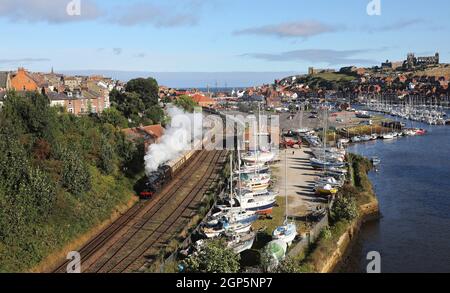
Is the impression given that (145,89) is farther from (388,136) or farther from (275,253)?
(275,253)

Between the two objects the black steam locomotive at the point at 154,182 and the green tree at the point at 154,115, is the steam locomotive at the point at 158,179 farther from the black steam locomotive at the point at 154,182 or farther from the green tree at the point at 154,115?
the green tree at the point at 154,115

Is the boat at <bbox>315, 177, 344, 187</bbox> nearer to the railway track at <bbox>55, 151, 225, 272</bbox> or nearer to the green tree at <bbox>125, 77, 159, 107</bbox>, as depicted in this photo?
the railway track at <bbox>55, 151, 225, 272</bbox>

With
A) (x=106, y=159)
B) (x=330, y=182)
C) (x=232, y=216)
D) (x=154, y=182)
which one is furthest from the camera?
(x=330, y=182)

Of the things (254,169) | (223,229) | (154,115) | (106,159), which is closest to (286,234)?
(223,229)

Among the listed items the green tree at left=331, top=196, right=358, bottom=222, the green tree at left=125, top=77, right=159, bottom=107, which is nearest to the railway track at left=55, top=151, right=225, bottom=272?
the green tree at left=331, top=196, right=358, bottom=222

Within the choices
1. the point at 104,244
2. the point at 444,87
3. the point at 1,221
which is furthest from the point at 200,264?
the point at 444,87

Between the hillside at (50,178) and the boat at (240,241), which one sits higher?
the hillside at (50,178)

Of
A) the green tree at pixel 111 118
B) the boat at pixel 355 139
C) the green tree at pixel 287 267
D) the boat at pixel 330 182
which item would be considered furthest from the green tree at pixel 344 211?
the boat at pixel 355 139
